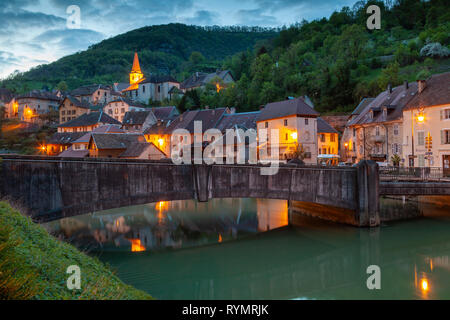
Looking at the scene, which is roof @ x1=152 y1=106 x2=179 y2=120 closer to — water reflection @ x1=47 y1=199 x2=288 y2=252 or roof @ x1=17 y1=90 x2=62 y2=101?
water reflection @ x1=47 y1=199 x2=288 y2=252

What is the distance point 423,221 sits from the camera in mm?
28938

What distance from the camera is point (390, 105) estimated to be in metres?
46.8

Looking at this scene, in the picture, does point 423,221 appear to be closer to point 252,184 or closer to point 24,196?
point 252,184

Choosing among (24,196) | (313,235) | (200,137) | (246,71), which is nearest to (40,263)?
(24,196)

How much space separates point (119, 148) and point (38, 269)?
145 ft

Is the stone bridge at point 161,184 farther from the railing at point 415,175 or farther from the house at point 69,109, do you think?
the house at point 69,109

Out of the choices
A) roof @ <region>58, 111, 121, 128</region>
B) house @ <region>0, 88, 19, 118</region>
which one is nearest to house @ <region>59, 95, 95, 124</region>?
house @ <region>0, 88, 19, 118</region>

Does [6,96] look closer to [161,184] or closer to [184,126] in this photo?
[184,126]

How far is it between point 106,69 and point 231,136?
6471 inches

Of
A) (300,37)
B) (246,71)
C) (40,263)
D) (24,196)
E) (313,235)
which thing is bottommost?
(313,235)

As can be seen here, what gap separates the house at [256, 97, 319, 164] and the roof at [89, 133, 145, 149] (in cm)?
2127

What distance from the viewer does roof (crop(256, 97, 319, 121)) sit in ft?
168
